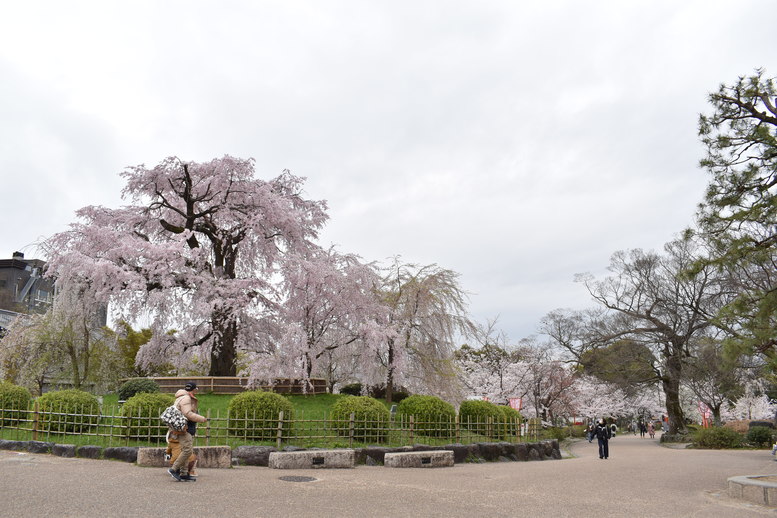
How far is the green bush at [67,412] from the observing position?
1305 cm

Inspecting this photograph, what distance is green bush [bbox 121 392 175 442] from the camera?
1237cm

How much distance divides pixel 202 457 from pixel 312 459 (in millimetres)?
2392

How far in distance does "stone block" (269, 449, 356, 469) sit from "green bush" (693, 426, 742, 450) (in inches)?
993

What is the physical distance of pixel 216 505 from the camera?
7551mm

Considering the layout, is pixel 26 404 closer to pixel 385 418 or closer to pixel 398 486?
pixel 385 418

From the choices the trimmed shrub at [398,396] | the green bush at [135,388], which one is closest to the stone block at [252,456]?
the green bush at [135,388]

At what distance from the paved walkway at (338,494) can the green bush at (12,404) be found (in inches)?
92.7

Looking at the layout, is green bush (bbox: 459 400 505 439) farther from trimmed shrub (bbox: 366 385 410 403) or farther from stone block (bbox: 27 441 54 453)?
stone block (bbox: 27 441 54 453)

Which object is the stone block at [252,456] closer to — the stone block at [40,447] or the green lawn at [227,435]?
the green lawn at [227,435]

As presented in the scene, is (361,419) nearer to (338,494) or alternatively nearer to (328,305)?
(338,494)

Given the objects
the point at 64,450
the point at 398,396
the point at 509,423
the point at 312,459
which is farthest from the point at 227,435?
the point at 398,396

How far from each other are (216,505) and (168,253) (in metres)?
15.1

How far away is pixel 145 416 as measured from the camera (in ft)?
40.9

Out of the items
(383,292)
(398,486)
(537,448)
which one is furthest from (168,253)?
(537,448)
